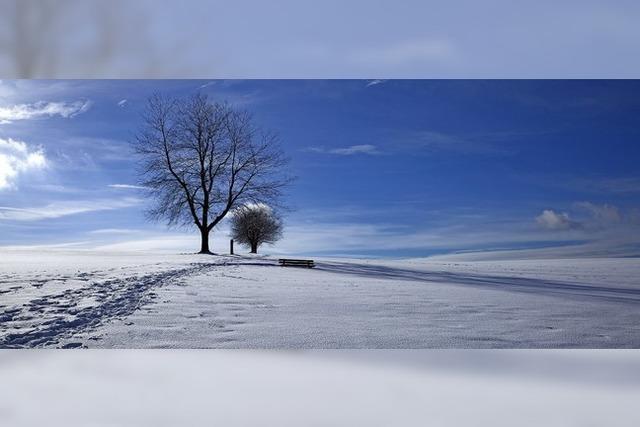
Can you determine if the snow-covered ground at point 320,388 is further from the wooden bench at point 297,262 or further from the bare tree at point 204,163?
the bare tree at point 204,163

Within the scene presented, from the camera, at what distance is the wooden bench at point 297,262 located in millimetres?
4949

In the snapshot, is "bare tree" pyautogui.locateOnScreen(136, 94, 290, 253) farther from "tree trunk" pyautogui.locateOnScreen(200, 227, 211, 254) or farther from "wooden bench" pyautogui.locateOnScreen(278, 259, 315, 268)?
"wooden bench" pyautogui.locateOnScreen(278, 259, 315, 268)

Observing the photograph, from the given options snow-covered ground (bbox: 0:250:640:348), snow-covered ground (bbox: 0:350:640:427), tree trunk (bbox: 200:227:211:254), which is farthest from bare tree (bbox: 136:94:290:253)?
snow-covered ground (bbox: 0:350:640:427)

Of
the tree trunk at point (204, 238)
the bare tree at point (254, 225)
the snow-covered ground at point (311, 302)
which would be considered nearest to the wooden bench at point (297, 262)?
the snow-covered ground at point (311, 302)

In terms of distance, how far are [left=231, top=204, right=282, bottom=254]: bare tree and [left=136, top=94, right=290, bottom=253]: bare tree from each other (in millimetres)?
72

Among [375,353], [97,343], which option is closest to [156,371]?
[97,343]

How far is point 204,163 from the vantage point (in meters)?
5.10

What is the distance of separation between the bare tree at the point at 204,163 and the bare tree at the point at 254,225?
0.07 metres

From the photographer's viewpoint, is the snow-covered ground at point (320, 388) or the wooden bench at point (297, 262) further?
the wooden bench at point (297, 262)

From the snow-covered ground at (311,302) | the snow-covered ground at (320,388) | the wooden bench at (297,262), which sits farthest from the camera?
the wooden bench at (297,262)

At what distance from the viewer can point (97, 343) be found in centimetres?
423

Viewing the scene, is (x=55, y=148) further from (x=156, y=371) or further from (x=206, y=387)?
(x=206, y=387)

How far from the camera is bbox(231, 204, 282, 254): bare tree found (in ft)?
16.3

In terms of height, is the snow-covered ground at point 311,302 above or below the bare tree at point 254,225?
below
